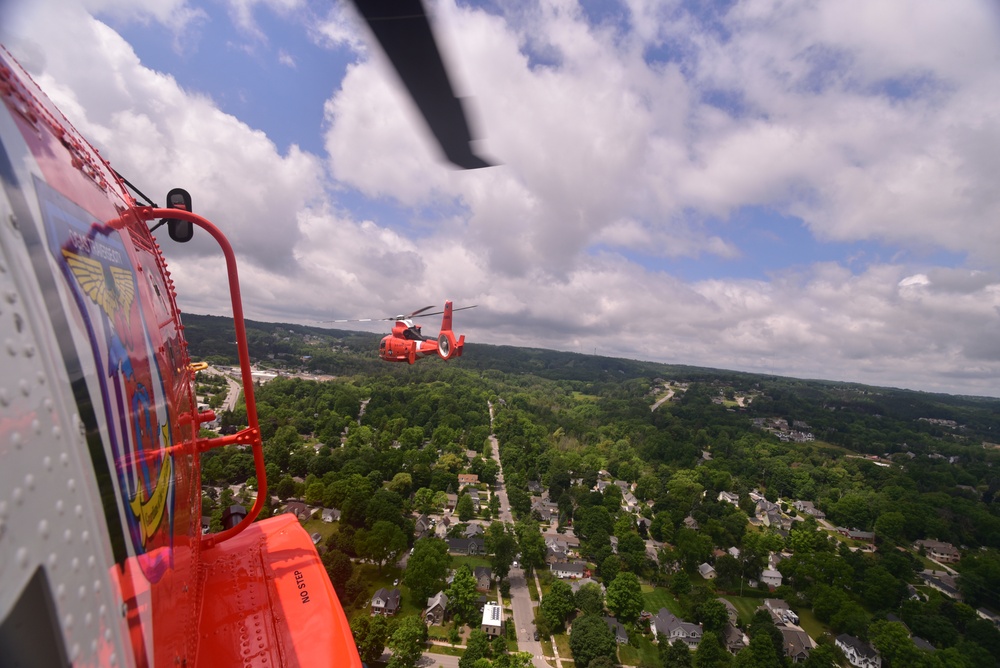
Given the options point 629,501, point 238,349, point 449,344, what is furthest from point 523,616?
point 629,501

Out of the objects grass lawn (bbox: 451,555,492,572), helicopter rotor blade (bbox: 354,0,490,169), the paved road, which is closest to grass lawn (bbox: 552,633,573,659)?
the paved road

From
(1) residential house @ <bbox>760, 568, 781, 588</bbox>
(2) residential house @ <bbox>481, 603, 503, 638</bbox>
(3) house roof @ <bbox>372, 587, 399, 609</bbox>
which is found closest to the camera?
(2) residential house @ <bbox>481, 603, 503, 638</bbox>

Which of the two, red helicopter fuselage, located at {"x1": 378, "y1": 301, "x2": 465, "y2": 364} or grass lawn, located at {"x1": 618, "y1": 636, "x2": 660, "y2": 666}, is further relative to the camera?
red helicopter fuselage, located at {"x1": 378, "y1": 301, "x2": 465, "y2": 364}

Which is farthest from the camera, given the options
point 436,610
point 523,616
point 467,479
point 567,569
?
point 467,479

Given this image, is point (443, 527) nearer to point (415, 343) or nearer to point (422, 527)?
point (422, 527)

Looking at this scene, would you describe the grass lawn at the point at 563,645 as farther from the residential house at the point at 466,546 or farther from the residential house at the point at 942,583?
the residential house at the point at 942,583

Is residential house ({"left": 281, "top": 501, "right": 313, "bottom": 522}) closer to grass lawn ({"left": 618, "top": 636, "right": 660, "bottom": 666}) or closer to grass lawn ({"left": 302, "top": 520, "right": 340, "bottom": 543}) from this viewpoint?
grass lawn ({"left": 302, "top": 520, "right": 340, "bottom": 543})

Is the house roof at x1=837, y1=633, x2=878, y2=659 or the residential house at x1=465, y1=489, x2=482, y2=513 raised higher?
the residential house at x1=465, y1=489, x2=482, y2=513
